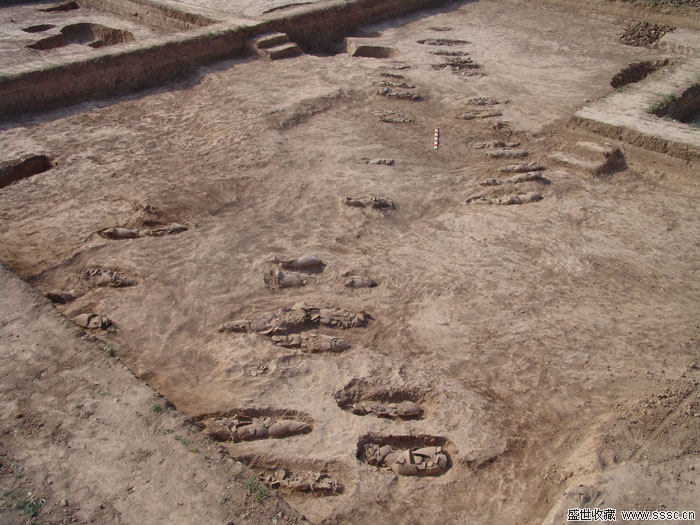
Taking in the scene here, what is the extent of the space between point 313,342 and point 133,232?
2275 mm

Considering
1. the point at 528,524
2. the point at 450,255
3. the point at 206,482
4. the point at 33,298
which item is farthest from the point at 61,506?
the point at 450,255

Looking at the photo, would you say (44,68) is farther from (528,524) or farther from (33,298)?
(528,524)

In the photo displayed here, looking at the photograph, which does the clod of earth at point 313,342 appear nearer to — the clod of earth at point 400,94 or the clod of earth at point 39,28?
the clod of earth at point 400,94

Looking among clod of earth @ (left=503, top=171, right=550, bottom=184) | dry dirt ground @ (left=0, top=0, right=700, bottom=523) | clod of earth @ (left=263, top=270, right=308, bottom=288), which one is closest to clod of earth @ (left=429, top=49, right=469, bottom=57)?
dry dirt ground @ (left=0, top=0, right=700, bottom=523)

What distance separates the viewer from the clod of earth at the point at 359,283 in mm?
4855

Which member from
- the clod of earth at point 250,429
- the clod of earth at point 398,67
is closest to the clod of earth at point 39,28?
the clod of earth at point 398,67

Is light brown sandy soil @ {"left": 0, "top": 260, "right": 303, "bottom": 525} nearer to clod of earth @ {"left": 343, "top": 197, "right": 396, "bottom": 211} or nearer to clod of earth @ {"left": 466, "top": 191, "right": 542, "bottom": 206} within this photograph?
clod of earth @ {"left": 343, "top": 197, "right": 396, "bottom": 211}

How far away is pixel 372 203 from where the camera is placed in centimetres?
586

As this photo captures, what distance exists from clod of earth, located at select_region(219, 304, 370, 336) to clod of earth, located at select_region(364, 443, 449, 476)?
3.76ft

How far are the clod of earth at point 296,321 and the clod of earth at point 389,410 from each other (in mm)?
809

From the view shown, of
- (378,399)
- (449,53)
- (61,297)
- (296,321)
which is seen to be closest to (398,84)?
(449,53)

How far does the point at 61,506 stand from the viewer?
286 centimetres

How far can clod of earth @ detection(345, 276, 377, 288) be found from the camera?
4.86 metres

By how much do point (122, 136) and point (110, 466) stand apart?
518 cm
